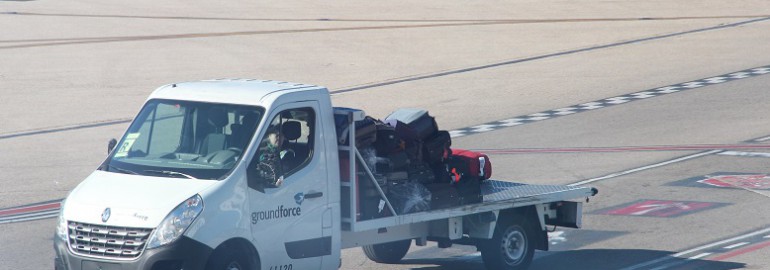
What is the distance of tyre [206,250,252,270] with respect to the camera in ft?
34.3

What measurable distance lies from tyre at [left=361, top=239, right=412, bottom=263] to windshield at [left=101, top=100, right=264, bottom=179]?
3291 mm

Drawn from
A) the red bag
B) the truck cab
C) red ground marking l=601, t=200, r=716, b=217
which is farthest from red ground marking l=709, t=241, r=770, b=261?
the truck cab

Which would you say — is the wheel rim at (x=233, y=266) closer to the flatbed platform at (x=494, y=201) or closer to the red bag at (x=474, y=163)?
the flatbed platform at (x=494, y=201)

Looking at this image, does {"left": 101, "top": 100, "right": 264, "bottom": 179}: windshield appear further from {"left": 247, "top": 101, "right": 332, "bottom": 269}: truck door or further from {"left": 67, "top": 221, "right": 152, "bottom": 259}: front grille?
{"left": 67, "top": 221, "right": 152, "bottom": 259}: front grille

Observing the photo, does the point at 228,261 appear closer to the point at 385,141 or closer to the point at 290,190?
the point at 290,190

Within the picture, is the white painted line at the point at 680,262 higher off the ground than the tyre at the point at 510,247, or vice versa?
the tyre at the point at 510,247

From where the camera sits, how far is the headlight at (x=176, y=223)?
400 inches

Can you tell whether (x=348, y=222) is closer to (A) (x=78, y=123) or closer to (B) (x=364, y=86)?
(A) (x=78, y=123)

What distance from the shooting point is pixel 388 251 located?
547 inches

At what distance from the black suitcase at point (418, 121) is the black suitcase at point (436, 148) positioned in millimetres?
76

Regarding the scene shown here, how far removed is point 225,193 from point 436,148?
3.02 meters

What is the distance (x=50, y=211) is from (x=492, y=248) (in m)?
7.03

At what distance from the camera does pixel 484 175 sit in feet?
44.3

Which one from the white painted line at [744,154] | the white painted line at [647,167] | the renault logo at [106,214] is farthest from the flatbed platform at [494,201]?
the white painted line at [744,154]
